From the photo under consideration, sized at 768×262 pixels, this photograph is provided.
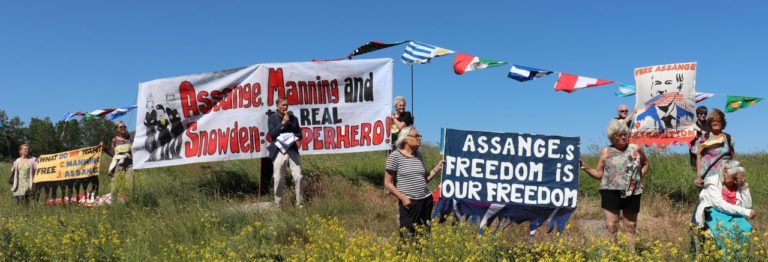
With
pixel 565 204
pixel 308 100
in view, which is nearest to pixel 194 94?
pixel 308 100

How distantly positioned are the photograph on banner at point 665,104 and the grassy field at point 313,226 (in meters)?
0.55

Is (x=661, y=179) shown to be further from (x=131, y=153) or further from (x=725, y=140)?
(x=131, y=153)

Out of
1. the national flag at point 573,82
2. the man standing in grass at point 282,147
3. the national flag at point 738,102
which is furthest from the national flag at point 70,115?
the national flag at point 738,102

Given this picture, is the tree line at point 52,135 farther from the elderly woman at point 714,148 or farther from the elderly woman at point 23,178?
the elderly woman at point 714,148

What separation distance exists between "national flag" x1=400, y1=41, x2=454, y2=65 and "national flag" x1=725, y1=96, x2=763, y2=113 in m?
4.38

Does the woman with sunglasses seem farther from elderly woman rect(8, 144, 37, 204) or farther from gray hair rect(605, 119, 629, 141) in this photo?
gray hair rect(605, 119, 629, 141)

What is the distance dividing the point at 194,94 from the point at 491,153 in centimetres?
548

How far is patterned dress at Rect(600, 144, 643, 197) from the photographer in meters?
5.65

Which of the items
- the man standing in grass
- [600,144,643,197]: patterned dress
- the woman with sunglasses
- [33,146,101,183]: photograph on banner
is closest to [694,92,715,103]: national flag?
[600,144,643,197]: patterned dress

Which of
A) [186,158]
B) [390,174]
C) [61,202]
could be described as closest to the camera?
[390,174]

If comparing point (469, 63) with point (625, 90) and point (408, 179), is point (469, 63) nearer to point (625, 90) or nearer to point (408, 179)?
point (625, 90)

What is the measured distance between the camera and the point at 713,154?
6.48m

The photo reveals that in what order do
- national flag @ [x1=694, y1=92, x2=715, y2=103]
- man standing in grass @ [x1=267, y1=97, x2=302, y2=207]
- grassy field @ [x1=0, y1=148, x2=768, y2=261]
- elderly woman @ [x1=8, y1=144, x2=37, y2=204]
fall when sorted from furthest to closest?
elderly woman @ [x1=8, y1=144, x2=37, y2=204] → national flag @ [x1=694, y1=92, x2=715, y2=103] → man standing in grass @ [x1=267, y1=97, x2=302, y2=207] → grassy field @ [x1=0, y1=148, x2=768, y2=261]

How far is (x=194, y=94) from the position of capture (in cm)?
998
